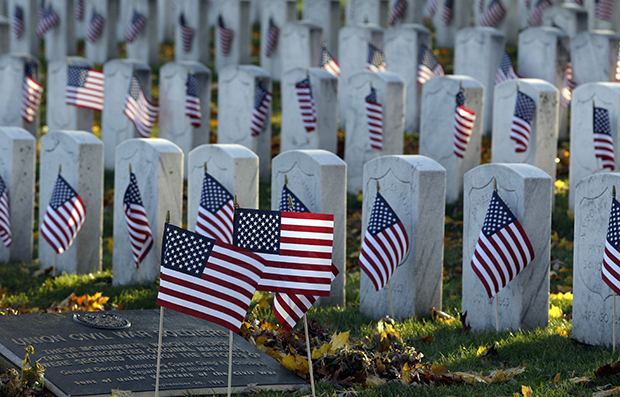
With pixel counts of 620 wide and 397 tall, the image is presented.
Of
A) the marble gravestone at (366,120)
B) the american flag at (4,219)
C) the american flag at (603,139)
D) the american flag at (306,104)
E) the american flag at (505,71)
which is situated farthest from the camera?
the american flag at (505,71)

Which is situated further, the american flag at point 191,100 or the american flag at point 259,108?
the american flag at point 191,100

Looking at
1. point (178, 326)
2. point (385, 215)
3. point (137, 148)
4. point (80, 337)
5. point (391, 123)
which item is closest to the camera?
point (80, 337)

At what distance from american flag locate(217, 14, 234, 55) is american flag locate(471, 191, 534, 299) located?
38.9 ft

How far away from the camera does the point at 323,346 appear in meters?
5.54

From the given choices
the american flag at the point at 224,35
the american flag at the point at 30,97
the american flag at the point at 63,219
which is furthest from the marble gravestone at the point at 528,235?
the american flag at the point at 224,35

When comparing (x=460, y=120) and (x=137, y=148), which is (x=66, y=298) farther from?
(x=460, y=120)

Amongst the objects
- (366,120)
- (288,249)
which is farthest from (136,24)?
(288,249)

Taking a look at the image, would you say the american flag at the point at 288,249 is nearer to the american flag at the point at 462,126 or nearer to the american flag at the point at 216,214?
the american flag at the point at 216,214

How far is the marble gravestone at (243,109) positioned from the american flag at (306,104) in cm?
70

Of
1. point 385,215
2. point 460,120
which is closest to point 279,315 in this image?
point 385,215

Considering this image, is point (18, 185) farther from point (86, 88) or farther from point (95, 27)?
point (95, 27)

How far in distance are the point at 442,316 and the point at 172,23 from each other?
16793 millimetres

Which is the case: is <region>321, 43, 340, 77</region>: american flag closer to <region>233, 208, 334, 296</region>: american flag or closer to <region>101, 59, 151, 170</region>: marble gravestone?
<region>101, 59, 151, 170</region>: marble gravestone

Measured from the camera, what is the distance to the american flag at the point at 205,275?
4.57 metres
